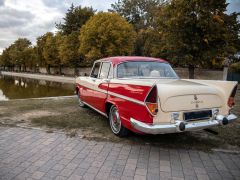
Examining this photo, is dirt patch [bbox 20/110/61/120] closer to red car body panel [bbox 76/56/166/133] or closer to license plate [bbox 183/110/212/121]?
red car body panel [bbox 76/56/166/133]

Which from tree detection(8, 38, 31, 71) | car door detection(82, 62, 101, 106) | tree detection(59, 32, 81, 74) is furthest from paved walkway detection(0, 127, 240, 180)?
tree detection(8, 38, 31, 71)

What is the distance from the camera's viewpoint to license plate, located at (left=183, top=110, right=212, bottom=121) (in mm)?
4109

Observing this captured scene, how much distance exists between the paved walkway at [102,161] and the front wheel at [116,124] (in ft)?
1.28

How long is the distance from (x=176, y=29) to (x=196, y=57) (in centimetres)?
315

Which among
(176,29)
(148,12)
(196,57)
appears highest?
(148,12)

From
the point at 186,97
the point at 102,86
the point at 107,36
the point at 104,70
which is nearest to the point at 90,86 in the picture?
the point at 104,70

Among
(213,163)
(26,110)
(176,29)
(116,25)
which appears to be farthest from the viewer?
(116,25)

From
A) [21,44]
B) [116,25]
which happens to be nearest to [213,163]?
[116,25]

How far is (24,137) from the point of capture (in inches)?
199

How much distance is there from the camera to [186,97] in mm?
4098

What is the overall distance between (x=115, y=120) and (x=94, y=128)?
31.6 inches

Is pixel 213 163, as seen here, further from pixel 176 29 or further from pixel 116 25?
pixel 116 25

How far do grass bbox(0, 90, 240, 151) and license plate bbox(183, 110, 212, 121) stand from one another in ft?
2.20

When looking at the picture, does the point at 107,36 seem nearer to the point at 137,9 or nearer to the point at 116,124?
the point at 137,9
